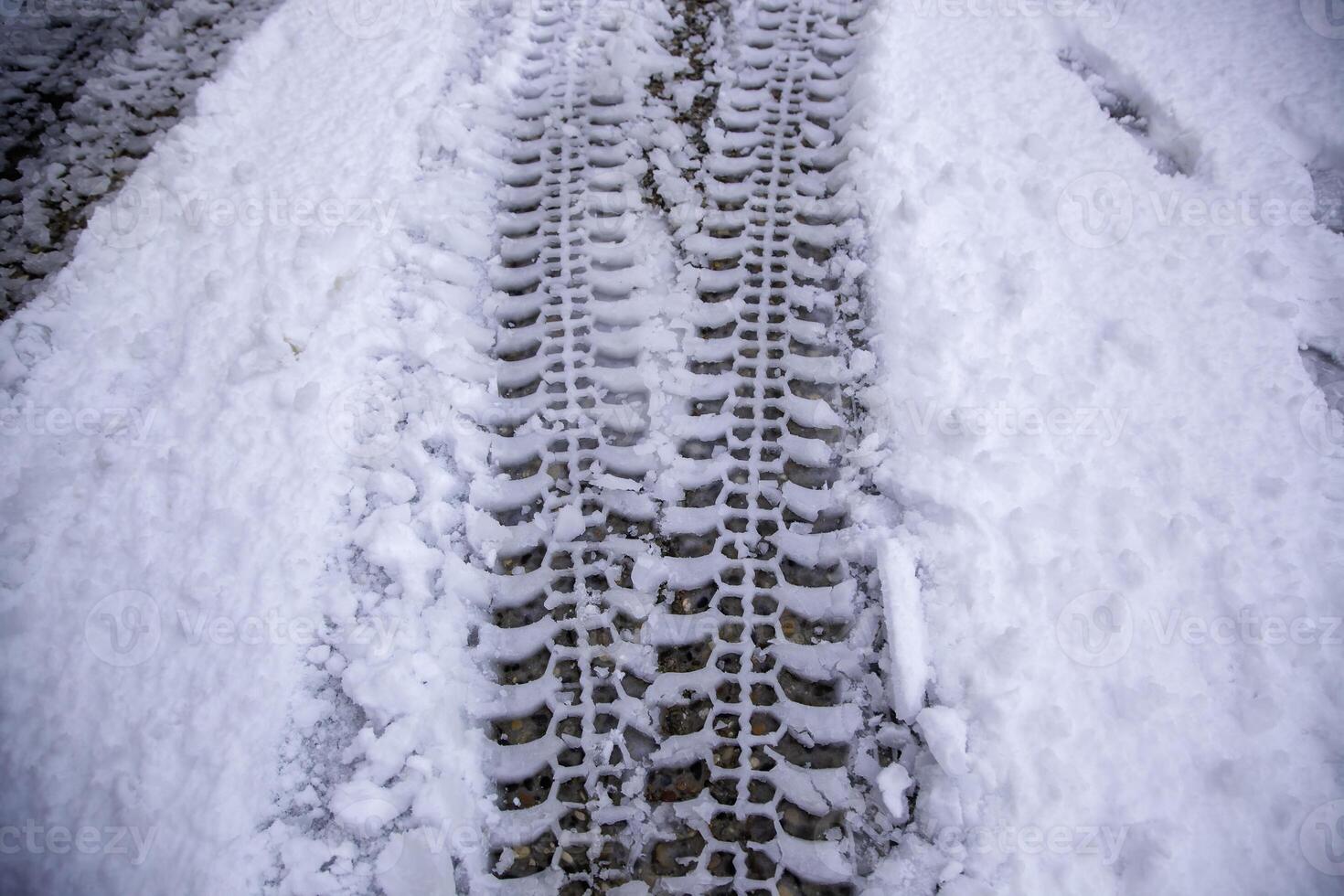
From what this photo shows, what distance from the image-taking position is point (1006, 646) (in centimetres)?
179

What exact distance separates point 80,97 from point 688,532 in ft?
9.62

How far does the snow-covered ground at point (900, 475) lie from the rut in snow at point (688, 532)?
13 centimetres

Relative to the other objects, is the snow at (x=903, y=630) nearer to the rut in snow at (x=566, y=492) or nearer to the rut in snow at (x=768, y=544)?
the rut in snow at (x=768, y=544)

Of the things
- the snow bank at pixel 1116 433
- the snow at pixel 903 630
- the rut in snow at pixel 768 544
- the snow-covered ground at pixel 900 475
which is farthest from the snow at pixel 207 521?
the snow bank at pixel 1116 433

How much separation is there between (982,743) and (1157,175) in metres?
2.01

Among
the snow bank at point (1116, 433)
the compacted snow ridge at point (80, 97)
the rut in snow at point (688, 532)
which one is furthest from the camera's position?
the compacted snow ridge at point (80, 97)

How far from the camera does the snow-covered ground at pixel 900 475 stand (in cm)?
168

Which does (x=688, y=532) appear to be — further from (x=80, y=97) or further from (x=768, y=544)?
(x=80, y=97)

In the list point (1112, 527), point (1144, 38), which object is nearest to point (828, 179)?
point (1144, 38)

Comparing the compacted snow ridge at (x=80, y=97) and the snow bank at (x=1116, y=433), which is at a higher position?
the snow bank at (x=1116, y=433)

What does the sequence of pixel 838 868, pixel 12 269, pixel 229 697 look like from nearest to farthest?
pixel 838 868 < pixel 229 697 < pixel 12 269

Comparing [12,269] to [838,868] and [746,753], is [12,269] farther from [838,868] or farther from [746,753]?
[838,868]

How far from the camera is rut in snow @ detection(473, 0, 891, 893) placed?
1.77 m

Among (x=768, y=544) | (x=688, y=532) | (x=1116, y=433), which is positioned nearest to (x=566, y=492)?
(x=688, y=532)
